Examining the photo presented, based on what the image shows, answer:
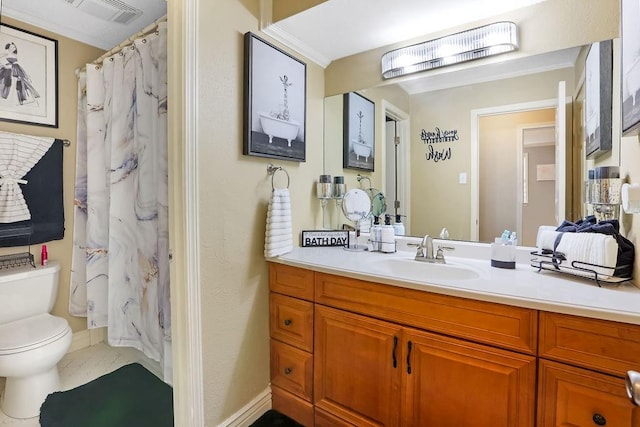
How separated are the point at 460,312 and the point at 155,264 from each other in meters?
1.58

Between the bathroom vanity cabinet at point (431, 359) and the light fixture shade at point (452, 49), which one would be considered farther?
the light fixture shade at point (452, 49)

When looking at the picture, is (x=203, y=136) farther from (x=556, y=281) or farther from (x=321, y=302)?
(x=556, y=281)

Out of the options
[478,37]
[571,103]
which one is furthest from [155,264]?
[571,103]

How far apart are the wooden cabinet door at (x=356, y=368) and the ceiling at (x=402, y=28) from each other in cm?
136

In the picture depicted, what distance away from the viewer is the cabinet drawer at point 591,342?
32.1 inches

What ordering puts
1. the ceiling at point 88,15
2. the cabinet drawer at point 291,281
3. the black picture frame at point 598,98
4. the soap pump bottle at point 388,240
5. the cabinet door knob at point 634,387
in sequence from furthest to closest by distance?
the ceiling at point 88,15
the soap pump bottle at point 388,240
the cabinet drawer at point 291,281
the black picture frame at point 598,98
the cabinet door knob at point 634,387

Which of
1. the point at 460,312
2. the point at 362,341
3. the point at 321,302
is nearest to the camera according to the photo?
the point at 460,312

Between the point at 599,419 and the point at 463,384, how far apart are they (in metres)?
0.35

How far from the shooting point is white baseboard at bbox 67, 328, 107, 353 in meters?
2.26

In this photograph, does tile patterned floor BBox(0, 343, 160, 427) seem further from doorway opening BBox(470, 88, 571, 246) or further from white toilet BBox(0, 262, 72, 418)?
doorway opening BBox(470, 88, 571, 246)

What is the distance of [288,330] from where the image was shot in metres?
1.56

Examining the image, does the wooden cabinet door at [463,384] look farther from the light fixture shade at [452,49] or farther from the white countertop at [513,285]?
the light fixture shade at [452,49]

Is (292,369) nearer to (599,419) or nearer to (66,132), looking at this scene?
(599,419)

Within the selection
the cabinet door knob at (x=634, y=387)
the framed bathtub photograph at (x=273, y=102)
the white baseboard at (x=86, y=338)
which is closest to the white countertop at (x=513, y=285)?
the cabinet door knob at (x=634, y=387)
